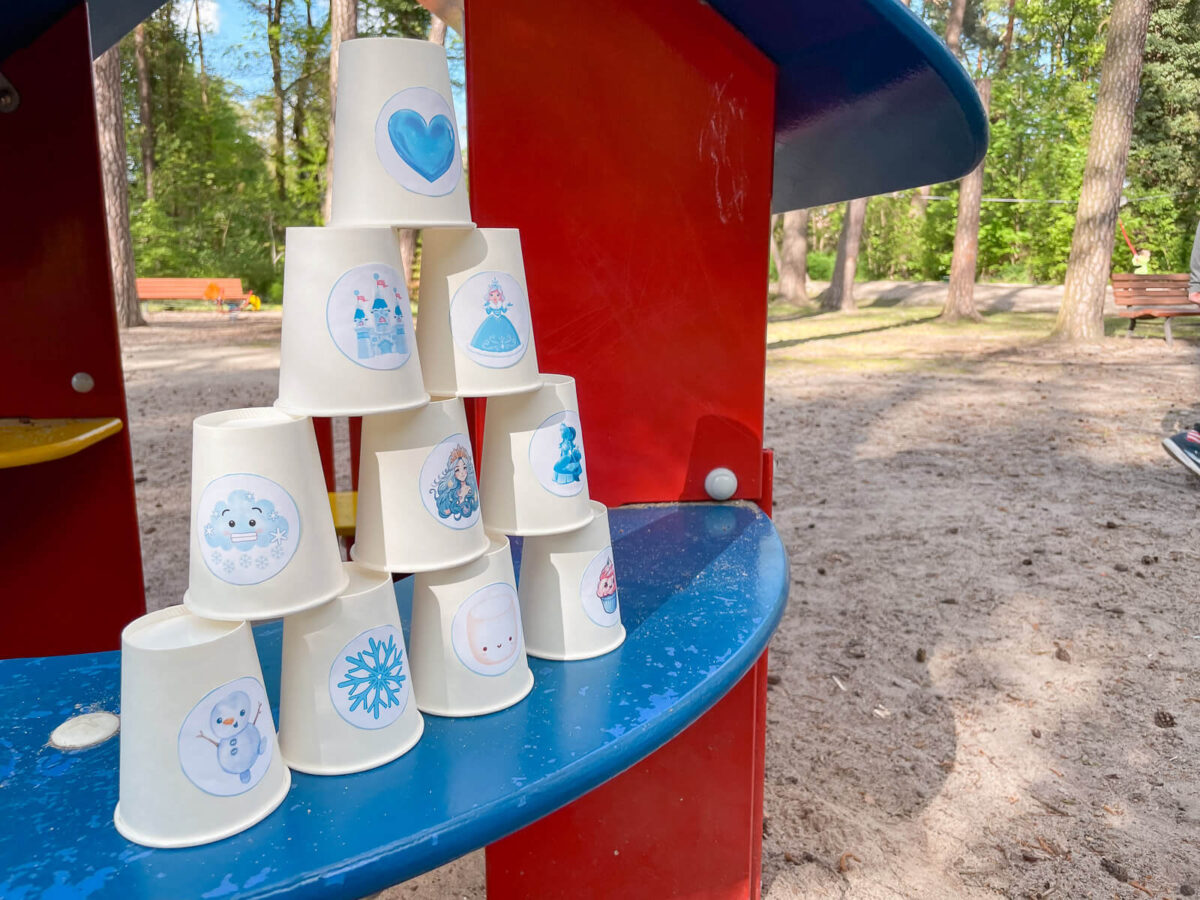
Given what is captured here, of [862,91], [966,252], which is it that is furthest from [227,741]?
[966,252]

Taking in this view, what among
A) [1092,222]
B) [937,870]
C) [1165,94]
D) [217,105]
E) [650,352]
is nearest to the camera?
[650,352]

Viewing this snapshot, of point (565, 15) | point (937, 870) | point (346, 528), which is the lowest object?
point (937, 870)

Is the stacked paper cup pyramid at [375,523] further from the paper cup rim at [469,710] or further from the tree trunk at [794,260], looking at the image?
the tree trunk at [794,260]

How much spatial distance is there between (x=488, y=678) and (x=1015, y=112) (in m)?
26.5

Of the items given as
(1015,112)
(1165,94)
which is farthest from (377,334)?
(1015,112)

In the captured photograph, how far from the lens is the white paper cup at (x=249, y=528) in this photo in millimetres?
859

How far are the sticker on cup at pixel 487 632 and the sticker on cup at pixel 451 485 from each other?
0.08m

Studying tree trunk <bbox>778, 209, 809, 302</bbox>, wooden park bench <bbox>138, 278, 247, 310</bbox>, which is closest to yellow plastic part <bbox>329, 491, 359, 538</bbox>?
tree trunk <bbox>778, 209, 809, 302</bbox>

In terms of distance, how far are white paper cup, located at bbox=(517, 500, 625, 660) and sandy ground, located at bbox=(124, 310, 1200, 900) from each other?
49.9 inches

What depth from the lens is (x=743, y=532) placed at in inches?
62.1

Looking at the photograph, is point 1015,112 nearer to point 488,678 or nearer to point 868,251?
point 868,251

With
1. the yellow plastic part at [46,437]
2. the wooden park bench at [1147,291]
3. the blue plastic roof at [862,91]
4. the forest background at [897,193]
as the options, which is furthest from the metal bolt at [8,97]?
the forest background at [897,193]

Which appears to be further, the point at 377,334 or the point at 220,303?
the point at 220,303

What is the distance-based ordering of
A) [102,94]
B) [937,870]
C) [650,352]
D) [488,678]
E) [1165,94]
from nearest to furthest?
1. [488,678]
2. [650,352]
3. [937,870]
4. [102,94]
5. [1165,94]
